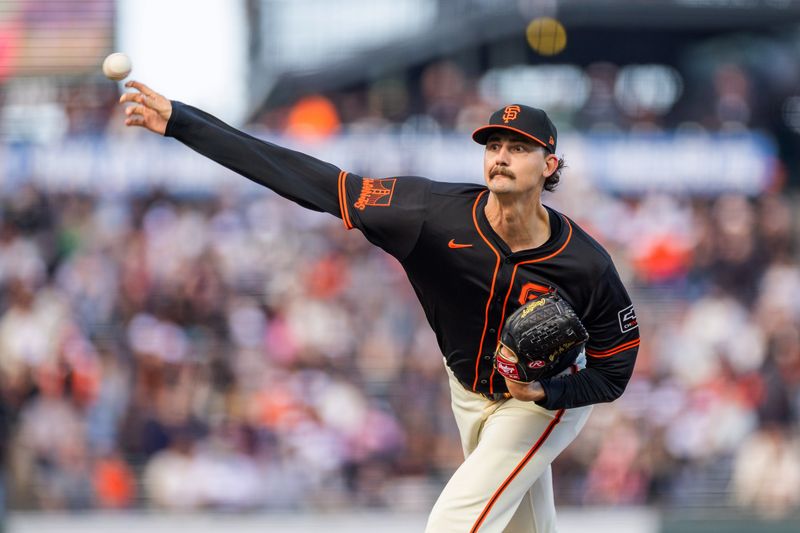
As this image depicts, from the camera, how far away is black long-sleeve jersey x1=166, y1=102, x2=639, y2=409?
4852 millimetres

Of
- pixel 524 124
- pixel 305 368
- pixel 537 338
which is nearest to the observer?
pixel 537 338

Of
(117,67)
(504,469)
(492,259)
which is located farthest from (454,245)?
(117,67)

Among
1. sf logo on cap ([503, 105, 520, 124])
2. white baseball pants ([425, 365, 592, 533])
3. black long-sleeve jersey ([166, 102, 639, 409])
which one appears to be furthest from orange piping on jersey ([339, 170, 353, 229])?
white baseball pants ([425, 365, 592, 533])

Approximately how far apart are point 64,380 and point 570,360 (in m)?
6.40

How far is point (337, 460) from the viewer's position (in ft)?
33.4

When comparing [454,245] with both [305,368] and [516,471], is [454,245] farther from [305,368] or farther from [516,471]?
[305,368]

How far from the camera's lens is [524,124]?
15.4ft

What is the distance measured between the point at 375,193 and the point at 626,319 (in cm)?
112

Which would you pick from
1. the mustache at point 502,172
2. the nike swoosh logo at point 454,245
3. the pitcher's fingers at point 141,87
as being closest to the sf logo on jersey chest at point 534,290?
the nike swoosh logo at point 454,245

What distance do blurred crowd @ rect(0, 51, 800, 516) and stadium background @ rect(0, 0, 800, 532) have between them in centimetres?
3

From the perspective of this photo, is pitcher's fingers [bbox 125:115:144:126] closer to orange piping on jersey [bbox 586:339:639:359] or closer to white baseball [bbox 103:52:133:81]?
white baseball [bbox 103:52:133:81]

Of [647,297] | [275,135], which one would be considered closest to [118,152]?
[275,135]

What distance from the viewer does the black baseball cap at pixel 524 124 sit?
4.69m

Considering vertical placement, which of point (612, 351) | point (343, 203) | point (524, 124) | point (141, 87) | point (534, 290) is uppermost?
point (141, 87)
